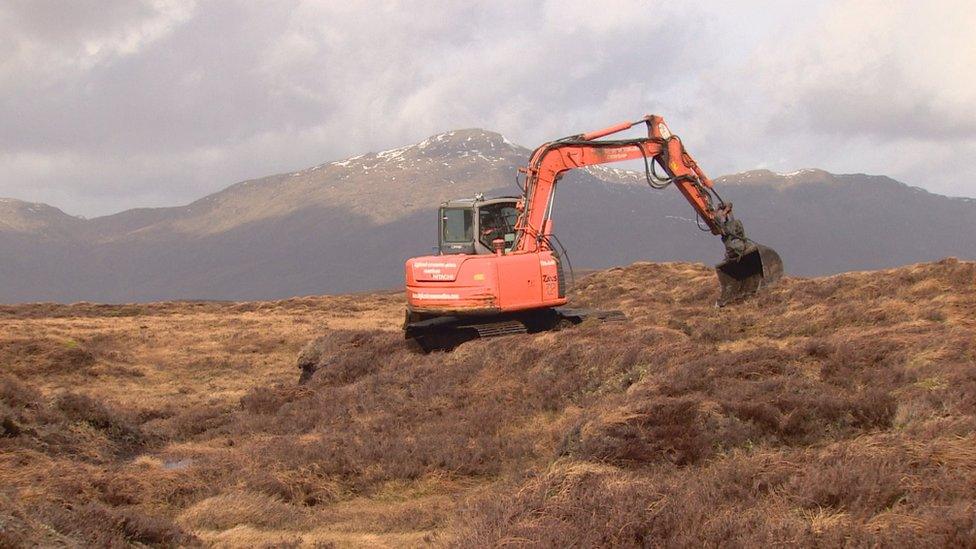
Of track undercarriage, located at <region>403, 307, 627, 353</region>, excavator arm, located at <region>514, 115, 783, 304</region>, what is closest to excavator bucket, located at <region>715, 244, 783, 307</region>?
excavator arm, located at <region>514, 115, 783, 304</region>

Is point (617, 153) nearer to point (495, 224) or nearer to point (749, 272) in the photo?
point (495, 224)

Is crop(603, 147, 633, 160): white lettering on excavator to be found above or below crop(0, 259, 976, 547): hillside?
above

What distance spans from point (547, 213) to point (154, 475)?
41.4 ft

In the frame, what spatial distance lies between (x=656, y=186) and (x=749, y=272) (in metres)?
4.39

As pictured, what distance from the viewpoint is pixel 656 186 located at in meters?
22.3

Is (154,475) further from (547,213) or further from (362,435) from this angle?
(547,213)

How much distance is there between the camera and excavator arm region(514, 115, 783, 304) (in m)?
20.5

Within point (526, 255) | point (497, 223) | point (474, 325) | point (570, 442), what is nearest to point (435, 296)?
point (474, 325)

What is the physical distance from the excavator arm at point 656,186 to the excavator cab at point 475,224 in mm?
841

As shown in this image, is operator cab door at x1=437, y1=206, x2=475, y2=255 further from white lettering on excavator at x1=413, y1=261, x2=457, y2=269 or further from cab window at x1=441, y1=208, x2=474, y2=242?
white lettering on excavator at x1=413, y1=261, x2=457, y2=269

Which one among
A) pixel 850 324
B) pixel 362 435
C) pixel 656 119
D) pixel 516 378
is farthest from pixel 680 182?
pixel 362 435

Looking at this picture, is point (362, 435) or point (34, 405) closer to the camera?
point (362, 435)

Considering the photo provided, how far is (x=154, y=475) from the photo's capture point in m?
10.5

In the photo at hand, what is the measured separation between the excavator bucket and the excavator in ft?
0.11
